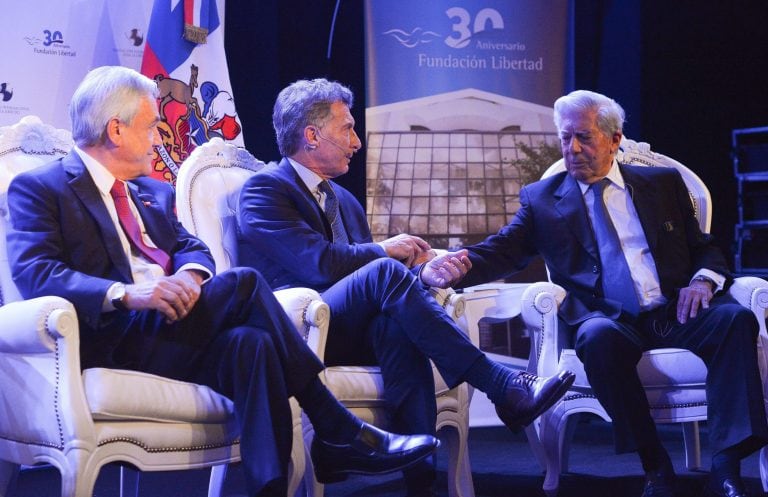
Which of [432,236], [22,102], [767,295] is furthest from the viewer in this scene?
[432,236]

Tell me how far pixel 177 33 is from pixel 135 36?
18cm

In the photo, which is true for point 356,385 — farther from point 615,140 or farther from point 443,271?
point 615,140

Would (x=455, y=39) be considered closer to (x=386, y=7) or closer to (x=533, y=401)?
(x=386, y=7)

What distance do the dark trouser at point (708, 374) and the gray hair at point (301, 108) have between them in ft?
3.73

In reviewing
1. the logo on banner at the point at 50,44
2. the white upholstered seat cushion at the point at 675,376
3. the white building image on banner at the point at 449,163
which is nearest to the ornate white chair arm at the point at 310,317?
the white upholstered seat cushion at the point at 675,376

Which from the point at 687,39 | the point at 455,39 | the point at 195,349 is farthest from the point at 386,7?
the point at 195,349

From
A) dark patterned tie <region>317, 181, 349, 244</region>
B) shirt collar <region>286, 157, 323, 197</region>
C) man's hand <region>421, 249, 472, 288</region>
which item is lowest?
man's hand <region>421, 249, 472, 288</region>

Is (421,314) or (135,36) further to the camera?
(135,36)

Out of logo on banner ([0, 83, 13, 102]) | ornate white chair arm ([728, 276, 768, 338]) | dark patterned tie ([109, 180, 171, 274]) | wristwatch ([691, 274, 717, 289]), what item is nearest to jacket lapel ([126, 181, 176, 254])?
dark patterned tie ([109, 180, 171, 274])

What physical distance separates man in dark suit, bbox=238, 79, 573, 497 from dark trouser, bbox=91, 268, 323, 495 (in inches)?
14.0

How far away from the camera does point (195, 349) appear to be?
239 cm

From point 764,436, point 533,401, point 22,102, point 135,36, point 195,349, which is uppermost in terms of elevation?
point 135,36

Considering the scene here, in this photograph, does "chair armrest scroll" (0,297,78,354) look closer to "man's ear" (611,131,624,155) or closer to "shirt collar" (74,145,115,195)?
"shirt collar" (74,145,115,195)

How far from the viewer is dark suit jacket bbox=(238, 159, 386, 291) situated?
294 centimetres
